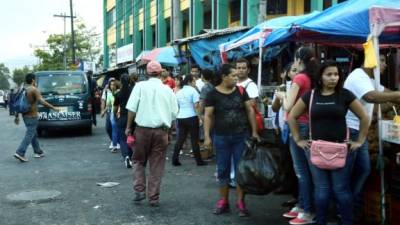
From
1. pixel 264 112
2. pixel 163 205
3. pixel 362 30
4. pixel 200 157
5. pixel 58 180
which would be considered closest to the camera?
pixel 362 30

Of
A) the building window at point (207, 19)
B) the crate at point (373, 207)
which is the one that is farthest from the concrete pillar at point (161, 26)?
the crate at point (373, 207)

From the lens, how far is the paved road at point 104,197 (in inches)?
244

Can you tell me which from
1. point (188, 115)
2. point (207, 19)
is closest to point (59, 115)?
point (188, 115)

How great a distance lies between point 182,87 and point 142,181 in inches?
138

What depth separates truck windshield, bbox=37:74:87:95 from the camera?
1580 centimetres

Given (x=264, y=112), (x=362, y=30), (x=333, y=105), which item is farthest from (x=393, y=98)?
(x=264, y=112)

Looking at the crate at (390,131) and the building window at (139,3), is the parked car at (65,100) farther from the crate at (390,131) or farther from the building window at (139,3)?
the building window at (139,3)

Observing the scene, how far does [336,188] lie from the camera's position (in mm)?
5012

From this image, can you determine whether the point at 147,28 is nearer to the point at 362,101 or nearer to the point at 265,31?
the point at 265,31

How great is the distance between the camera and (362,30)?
6105mm

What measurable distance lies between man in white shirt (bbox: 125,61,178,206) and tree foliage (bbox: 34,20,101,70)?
202 feet

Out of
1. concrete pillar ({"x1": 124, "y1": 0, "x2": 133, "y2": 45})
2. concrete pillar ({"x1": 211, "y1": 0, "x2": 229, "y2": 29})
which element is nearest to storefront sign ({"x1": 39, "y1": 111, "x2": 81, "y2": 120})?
concrete pillar ({"x1": 211, "y1": 0, "x2": 229, "y2": 29})

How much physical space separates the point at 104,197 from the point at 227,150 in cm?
223

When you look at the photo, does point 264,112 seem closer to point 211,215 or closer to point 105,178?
point 211,215
